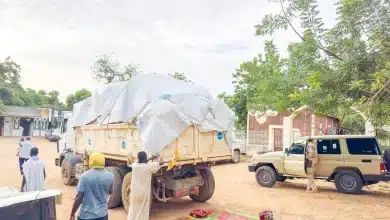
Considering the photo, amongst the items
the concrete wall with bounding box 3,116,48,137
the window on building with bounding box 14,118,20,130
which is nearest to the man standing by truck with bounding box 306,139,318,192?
the concrete wall with bounding box 3,116,48,137

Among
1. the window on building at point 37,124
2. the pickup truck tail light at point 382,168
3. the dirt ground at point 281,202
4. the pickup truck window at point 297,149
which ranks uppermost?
the window on building at point 37,124

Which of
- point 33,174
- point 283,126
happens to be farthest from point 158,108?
point 283,126

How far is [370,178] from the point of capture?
33.9ft

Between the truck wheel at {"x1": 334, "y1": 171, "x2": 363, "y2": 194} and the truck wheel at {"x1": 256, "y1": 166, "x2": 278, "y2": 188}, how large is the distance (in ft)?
6.89

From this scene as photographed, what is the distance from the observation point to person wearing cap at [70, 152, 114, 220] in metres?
4.48

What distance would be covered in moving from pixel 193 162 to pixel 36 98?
5547 cm

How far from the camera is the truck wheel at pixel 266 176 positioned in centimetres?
1184

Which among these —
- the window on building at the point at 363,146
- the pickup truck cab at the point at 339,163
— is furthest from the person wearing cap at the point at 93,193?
the window on building at the point at 363,146

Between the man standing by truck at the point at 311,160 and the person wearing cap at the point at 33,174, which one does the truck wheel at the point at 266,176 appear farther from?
the person wearing cap at the point at 33,174

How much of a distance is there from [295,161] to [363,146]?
2218 mm

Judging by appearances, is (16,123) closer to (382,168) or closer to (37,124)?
(37,124)

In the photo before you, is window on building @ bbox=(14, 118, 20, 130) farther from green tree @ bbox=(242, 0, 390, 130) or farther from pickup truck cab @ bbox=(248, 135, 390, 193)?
green tree @ bbox=(242, 0, 390, 130)

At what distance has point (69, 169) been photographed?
11.0 metres

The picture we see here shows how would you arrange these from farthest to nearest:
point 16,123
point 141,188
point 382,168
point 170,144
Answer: point 16,123
point 382,168
point 170,144
point 141,188
